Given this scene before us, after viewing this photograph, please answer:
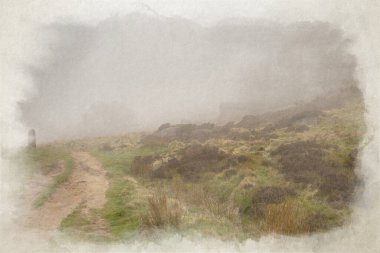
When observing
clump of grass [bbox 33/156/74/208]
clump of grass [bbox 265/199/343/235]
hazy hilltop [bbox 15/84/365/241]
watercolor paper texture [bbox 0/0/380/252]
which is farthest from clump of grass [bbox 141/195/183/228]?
clump of grass [bbox 33/156/74/208]

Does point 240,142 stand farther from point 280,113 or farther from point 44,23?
point 44,23

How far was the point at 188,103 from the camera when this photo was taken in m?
12.8

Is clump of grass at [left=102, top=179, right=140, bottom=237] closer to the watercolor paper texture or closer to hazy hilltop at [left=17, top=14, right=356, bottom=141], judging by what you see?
the watercolor paper texture

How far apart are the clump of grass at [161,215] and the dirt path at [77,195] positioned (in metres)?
1.42

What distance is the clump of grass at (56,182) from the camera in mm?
10891

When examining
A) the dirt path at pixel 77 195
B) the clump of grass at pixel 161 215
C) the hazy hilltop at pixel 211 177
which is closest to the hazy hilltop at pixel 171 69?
the hazy hilltop at pixel 211 177

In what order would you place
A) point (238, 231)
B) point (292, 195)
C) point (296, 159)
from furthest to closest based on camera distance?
point (296, 159)
point (292, 195)
point (238, 231)

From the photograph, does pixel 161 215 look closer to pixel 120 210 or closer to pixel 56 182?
pixel 120 210

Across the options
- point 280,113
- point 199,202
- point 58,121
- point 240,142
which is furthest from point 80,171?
point 280,113

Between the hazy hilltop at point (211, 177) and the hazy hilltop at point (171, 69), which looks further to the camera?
the hazy hilltop at point (171, 69)

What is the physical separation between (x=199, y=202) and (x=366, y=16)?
23.7 feet

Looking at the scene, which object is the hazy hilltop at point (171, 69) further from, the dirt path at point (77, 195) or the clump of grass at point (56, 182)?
the dirt path at point (77, 195)

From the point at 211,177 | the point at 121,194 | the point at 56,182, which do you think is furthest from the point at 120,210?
the point at 211,177

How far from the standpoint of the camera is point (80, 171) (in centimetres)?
1275
